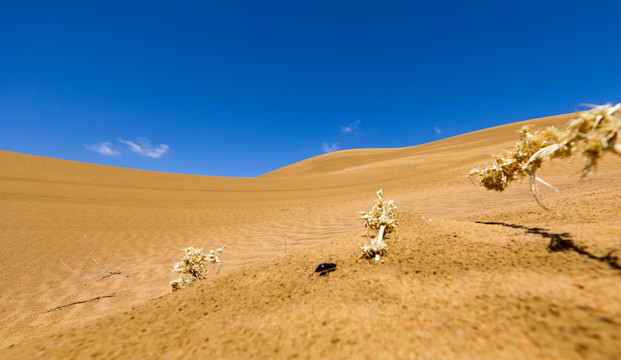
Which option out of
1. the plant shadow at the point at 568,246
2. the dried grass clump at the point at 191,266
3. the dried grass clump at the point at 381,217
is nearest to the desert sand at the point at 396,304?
the plant shadow at the point at 568,246

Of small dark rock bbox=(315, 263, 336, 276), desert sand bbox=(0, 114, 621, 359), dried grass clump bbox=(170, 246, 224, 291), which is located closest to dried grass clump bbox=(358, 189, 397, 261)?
desert sand bbox=(0, 114, 621, 359)

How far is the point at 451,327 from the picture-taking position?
1.10 meters

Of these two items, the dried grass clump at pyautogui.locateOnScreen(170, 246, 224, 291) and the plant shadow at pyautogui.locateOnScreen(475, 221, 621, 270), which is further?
the dried grass clump at pyautogui.locateOnScreen(170, 246, 224, 291)

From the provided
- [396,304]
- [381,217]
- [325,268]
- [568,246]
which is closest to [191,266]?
[325,268]

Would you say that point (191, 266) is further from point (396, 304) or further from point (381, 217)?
point (396, 304)

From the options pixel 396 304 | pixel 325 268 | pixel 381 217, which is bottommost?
pixel 396 304

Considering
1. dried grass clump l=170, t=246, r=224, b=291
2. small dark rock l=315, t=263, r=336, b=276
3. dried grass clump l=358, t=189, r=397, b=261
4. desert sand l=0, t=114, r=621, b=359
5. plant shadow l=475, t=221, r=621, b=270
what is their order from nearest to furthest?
1. desert sand l=0, t=114, r=621, b=359
2. plant shadow l=475, t=221, r=621, b=270
3. small dark rock l=315, t=263, r=336, b=276
4. dried grass clump l=358, t=189, r=397, b=261
5. dried grass clump l=170, t=246, r=224, b=291

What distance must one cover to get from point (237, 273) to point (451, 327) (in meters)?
2.14

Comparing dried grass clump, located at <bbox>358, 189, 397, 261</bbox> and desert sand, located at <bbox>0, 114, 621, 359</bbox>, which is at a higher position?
dried grass clump, located at <bbox>358, 189, 397, 261</bbox>

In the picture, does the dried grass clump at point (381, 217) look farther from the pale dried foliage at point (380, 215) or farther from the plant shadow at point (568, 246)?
the plant shadow at point (568, 246)

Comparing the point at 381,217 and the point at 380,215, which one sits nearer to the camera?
the point at 381,217

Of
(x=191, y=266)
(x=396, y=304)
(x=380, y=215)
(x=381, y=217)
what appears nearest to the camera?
(x=396, y=304)

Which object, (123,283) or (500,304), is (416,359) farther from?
(123,283)

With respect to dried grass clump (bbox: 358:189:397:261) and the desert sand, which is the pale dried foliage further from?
the desert sand
